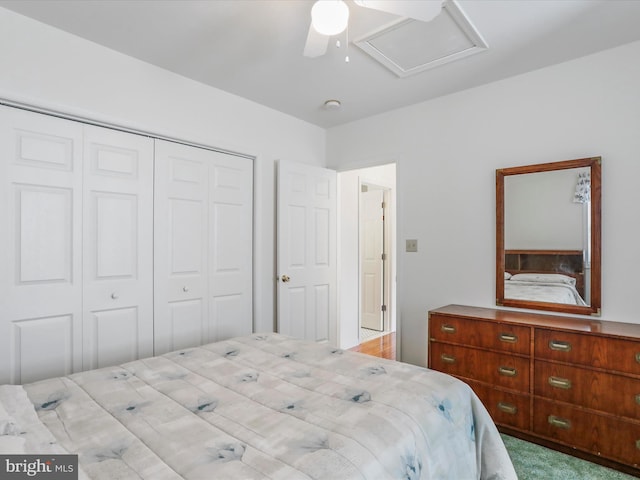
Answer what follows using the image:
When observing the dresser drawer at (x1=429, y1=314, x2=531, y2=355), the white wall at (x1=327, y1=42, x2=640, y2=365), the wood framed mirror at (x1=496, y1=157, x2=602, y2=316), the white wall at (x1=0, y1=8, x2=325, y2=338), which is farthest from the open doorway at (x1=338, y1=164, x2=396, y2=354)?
the wood framed mirror at (x1=496, y1=157, x2=602, y2=316)

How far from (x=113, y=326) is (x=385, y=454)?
202 centimetres

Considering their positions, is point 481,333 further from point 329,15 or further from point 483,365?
point 329,15

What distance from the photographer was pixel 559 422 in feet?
7.02

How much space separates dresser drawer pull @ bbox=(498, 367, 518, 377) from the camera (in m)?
2.32

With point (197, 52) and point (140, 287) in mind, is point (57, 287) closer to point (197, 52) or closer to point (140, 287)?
point (140, 287)

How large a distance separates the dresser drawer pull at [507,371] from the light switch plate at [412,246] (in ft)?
3.98

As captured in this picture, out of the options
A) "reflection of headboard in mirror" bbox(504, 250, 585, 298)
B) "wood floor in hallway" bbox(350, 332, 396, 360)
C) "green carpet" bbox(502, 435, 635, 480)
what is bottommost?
"wood floor in hallway" bbox(350, 332, 396, 360)

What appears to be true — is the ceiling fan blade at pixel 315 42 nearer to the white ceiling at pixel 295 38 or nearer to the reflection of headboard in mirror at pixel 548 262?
the white ceiling at pixel 295 38

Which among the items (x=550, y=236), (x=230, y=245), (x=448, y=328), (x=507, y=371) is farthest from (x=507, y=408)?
(x=230, y=245)

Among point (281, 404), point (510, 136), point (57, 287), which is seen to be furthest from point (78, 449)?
point (510, 136)

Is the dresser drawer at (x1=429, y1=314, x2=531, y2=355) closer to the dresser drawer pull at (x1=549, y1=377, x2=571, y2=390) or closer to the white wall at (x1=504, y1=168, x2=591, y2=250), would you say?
the dresser drawer pull at (x1=549, y1=377, x2=571, y2=390)

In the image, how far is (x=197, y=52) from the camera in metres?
2.38

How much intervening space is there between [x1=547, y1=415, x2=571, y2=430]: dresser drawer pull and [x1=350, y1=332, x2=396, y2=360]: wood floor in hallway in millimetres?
1895

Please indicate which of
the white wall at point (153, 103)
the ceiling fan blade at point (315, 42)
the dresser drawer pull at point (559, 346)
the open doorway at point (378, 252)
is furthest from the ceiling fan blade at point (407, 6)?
the open doorway at point (378, 252)
